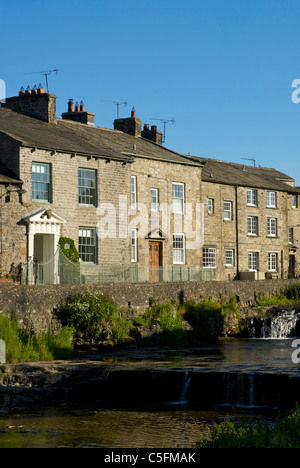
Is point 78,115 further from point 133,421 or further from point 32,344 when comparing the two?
point 133,421

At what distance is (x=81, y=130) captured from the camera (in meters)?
38.1

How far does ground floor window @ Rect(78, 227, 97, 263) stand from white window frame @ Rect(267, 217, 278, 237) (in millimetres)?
18954

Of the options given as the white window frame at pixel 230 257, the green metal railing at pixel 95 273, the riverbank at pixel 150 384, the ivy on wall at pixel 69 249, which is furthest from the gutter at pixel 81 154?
the white window frame at pixel 230 257

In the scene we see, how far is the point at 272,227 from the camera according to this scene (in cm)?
4916

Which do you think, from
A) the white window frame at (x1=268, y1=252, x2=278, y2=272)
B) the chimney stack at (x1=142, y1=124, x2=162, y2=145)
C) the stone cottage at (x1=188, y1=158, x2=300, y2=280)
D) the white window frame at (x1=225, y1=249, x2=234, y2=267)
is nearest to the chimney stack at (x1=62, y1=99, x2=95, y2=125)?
the chimney stack at (x1=142, y1=124, x2=162, y2=145)

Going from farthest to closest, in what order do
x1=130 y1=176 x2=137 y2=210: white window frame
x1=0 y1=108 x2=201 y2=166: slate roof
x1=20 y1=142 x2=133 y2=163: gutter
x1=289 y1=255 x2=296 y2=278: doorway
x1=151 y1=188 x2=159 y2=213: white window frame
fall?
x1=289 y1=255 x2=296 y2=278: doorway, x1=151 y1=188 x2=159 y2=213: white window frame, x1=130 y1=176 x2=137 y2=210: white window frame, x1=0 y1=108 x2=201 y2=166: slate roof, x1=20 y1=142 x2=133 y2=163: gutter

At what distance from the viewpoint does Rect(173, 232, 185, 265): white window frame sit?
39688mm

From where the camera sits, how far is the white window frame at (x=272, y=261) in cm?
4834

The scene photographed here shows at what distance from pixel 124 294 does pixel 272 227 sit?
22464 mm

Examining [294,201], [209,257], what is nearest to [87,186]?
[209,257]

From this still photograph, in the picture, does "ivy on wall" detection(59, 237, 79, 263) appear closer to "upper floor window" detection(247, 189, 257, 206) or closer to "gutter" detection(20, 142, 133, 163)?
"gutter" detection(20, 142, 133, 163)

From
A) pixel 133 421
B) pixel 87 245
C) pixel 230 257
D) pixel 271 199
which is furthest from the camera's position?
pixel 271 199
